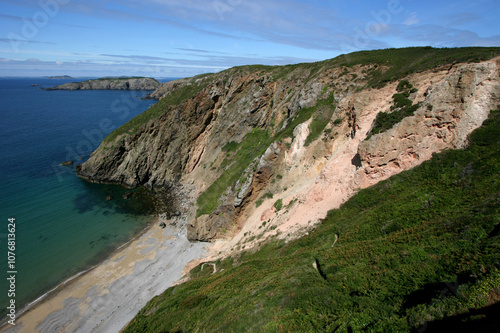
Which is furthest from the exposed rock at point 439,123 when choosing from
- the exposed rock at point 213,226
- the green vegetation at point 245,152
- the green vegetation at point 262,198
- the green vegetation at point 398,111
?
the exposed rock at point 213,226

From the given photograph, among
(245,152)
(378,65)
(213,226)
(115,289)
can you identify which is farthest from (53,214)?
(378,65)

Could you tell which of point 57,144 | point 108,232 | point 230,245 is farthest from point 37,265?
point 57,144

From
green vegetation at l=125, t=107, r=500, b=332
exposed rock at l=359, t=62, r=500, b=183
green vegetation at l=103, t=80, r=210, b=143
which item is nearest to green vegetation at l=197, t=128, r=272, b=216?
green vegetation at l=125, t=107, r=500, b=332

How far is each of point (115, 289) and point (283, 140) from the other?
28380 millimetres

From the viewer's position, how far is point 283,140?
1357 inches

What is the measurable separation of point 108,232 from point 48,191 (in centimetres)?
2134

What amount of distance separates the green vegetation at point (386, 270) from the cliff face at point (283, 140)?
7.05ft

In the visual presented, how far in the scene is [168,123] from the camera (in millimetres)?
55906

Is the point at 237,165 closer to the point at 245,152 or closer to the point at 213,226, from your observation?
the point at 245,152

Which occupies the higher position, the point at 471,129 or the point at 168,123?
the point at 471,129

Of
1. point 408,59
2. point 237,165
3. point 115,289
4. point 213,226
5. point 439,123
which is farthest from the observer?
point 237,165

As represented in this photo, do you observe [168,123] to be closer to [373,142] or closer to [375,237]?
[373,142]

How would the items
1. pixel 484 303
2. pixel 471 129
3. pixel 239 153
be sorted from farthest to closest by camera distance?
pixel 239 153 < pixel 471 129 < pixel 484 303

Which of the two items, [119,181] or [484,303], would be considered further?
[119,181]
